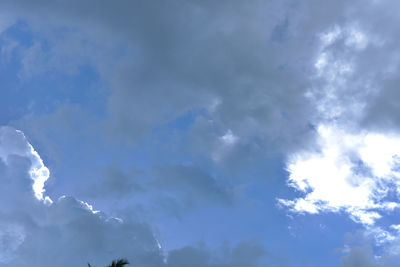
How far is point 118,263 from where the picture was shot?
156875 millimetres
